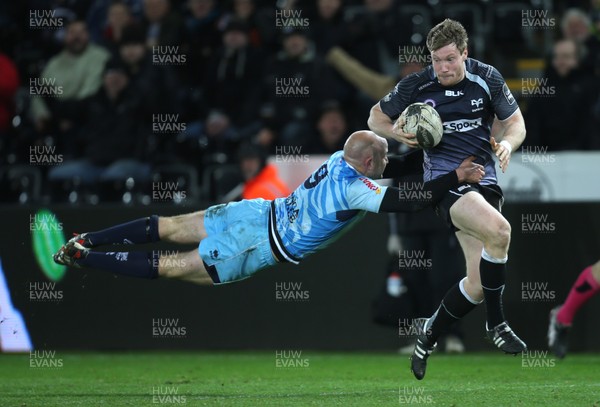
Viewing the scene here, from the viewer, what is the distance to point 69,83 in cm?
1442

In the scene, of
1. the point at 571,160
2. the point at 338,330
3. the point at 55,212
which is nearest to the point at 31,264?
the point at 55,212

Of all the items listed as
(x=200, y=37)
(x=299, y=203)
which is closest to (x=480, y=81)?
(x=299, y=203)

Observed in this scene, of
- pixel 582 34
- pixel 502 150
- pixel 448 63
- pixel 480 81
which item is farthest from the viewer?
pixel 582 34

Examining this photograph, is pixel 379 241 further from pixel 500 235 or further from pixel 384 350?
pixel 500 235

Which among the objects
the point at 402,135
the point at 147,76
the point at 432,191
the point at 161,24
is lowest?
the point at 432,191

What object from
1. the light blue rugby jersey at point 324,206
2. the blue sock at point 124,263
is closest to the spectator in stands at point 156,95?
the blue sock at point 124,263

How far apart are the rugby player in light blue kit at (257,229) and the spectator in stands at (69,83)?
5623 mm

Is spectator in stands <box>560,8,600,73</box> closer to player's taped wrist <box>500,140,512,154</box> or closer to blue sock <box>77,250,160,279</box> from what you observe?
player's taped wrist <box>500,140,512,154</box>

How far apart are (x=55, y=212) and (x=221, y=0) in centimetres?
443

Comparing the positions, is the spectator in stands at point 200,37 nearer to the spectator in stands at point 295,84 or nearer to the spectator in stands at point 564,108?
the spectator in stands at point 295,84

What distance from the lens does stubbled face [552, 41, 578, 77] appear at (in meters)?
12.6

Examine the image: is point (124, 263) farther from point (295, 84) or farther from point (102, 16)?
point (102, 16)

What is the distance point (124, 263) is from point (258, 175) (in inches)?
130

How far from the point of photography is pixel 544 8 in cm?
1434
